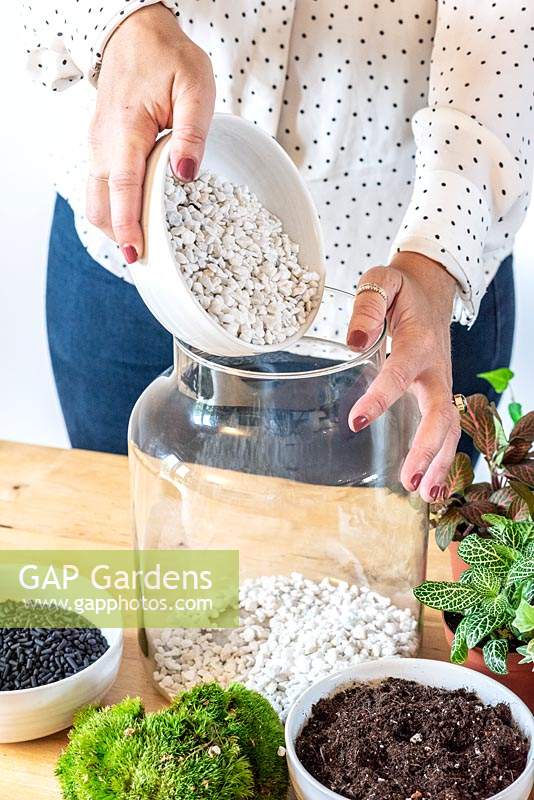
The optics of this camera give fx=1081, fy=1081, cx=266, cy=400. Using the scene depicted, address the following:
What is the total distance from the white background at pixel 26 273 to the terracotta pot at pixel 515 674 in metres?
1.16

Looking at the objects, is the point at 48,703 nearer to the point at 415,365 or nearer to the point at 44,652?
the point at 44,652

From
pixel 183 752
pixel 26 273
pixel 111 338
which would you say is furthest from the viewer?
pixel 26 273

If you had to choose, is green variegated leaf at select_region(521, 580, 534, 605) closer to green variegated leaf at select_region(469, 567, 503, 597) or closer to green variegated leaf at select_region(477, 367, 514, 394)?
green variegated leaf at select_region(469, 567, 503, 597)

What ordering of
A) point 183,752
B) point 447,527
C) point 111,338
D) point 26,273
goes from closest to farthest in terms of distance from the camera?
point 183,752 → point 447,527 → point 111,338 → point 26,273

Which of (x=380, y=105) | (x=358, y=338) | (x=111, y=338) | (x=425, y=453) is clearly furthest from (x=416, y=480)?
(x=111, y=338)

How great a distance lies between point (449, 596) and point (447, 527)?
0.11m

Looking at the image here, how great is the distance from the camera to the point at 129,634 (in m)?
0.96

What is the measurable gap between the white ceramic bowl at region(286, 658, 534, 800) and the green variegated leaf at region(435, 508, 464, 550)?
0.45 ft

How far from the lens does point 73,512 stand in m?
1.13

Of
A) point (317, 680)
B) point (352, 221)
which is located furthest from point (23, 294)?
point (317, 680)

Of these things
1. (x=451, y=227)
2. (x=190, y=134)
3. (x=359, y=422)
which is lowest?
(x=359, y=422)

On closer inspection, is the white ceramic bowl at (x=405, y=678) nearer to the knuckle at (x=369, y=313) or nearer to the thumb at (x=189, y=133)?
the knuckle at (x=369, y=313)

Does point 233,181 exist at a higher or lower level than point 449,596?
higher

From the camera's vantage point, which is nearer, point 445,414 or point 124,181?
point 124,181
